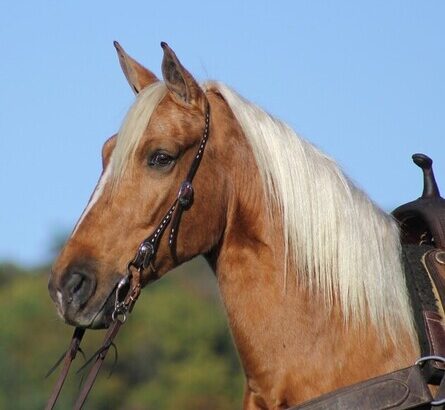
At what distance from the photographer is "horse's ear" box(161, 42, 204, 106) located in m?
6.24

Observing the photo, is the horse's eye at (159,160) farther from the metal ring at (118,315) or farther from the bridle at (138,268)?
the metal ring at (118,315)

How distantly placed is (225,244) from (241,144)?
474 mm

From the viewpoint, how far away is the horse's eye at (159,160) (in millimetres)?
6109

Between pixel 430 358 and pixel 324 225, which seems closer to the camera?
pixel 430 358

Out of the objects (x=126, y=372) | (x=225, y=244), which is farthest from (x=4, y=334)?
(x=225, y=244)

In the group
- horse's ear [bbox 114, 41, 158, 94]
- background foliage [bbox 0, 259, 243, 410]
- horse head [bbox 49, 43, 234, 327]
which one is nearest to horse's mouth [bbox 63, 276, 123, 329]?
horse head [bbox 49, 43, 234, 327]

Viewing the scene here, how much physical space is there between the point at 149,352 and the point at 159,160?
50.7 m

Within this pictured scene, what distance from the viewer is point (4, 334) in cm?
5475

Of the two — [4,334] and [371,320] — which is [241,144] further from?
[4,334]

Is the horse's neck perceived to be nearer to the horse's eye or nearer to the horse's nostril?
the horse's eye

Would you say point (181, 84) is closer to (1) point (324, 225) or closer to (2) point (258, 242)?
(2) point (258, 242)

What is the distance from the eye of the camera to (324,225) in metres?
6.18

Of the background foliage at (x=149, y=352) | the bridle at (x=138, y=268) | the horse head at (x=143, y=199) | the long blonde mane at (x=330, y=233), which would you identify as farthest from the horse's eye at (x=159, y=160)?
the background foliage at (x=149, y=352)

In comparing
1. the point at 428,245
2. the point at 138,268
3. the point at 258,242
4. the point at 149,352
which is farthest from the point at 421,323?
the point at 149,352
